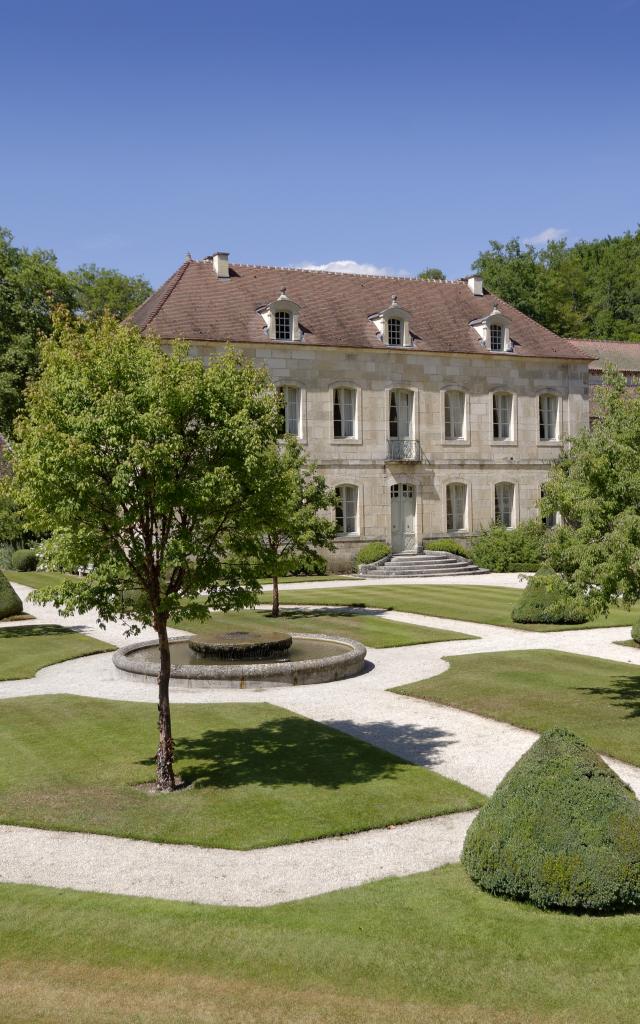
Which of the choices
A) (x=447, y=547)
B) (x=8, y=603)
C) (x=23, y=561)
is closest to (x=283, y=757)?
(x=8, y=603)

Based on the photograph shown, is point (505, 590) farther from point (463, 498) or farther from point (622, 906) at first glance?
point (622, 906)

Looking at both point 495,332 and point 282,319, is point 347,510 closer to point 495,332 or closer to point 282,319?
point 282,319

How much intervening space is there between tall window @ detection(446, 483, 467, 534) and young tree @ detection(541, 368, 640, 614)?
2865cm

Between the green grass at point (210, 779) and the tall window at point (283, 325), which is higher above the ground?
the tall window at point (283, 325)

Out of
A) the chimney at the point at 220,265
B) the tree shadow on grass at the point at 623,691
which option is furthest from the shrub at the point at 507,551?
the tree shadow on grass at the point at 623,691

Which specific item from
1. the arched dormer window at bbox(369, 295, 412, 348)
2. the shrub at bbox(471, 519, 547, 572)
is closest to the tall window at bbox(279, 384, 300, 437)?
the arched dormer window at bbox(369, 295, 412, 348)

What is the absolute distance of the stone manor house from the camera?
39719 millimetres

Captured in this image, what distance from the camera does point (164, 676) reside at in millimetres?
11914

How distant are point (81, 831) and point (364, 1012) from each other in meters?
4.90

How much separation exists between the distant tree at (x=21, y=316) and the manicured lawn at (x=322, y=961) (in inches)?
1537

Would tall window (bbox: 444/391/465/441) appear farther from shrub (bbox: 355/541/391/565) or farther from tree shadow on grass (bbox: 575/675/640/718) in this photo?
tree shadow on grass (bbox: 575/675/640/718)

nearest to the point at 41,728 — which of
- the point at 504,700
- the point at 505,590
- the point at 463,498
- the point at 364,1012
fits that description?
the point at 504,700

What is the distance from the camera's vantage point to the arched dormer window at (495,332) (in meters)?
43.3

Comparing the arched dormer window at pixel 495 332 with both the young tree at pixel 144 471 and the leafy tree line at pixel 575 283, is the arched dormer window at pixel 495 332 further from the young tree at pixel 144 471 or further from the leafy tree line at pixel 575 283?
the young tree at pixel 144 471
